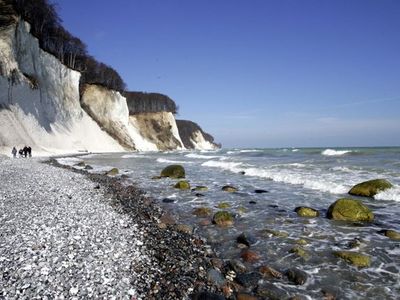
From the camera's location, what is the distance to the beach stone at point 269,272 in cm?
557

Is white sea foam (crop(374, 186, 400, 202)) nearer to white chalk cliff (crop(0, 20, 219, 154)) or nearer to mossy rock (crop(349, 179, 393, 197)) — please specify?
mossy rock (crop(349, 179, 393, 197))

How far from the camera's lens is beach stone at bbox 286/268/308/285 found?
5375 millimetres

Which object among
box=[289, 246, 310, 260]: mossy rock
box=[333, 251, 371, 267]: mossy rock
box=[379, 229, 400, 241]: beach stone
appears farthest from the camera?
box=[379, 229, 400, 241]: beach stone

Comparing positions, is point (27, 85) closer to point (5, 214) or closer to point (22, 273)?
point (5, 214)

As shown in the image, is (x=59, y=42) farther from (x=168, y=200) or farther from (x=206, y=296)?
(x=206, y=296)

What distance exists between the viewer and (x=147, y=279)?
4.95 meters

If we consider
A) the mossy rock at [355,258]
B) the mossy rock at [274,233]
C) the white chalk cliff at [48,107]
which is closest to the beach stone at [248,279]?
the mossy rock at [355,258]

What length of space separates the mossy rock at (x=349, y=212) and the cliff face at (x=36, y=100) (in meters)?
32.3

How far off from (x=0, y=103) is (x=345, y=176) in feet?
108

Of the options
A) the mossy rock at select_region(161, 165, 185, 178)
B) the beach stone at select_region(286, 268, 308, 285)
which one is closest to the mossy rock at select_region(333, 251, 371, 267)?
the beach stone at select_region(286, 268, 308, 285)

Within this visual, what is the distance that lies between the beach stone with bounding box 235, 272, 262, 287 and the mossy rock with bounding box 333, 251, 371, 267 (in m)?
1.85

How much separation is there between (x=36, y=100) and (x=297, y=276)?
42.0m

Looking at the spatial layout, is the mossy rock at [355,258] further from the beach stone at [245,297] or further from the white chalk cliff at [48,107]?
the white chalk cliff at [48,107]

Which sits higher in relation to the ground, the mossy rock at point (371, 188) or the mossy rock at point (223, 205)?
the mossy rock at point (371, 188)
